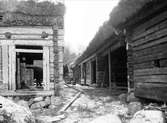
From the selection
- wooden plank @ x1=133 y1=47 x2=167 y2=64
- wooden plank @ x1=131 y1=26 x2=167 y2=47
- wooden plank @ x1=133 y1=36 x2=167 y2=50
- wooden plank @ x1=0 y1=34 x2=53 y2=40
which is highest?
wooden plank @ x1=0 y1=34 x2=53 y2=40

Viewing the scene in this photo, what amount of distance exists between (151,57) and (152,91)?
1049 millimetres

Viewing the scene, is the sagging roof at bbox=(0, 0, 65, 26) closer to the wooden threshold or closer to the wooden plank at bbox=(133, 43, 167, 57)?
the wooden threshold

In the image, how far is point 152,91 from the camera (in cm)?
597

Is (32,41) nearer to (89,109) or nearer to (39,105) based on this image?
(39,105)

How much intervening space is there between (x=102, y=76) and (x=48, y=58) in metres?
6.81

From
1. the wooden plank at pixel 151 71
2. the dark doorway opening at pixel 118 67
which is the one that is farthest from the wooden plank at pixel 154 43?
the dark doorway opening at pixel 118 67

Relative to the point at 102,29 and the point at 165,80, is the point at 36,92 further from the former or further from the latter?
the point at 165,80

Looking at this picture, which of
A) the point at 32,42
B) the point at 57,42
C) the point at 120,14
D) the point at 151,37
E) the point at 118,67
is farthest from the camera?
the point at 118,67

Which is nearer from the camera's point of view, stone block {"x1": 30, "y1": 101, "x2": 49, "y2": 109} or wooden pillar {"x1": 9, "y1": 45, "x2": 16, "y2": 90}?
stone block {"x1": 30, "y1": 101, "x2": 49, "y2": 109}

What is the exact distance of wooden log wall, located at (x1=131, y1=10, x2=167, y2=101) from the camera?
18.4 ft

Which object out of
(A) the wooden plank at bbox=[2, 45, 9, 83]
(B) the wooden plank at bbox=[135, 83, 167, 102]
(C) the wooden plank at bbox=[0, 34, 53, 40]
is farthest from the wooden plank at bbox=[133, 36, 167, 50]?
(A) the wooden plank at bbox=[2, 45, 9, 83]

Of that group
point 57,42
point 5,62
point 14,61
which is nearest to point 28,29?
point 57,42

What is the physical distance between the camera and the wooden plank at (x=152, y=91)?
545 centimetres

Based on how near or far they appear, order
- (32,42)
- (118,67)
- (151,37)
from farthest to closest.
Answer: (118,67) → (32,42) → (151,37)
